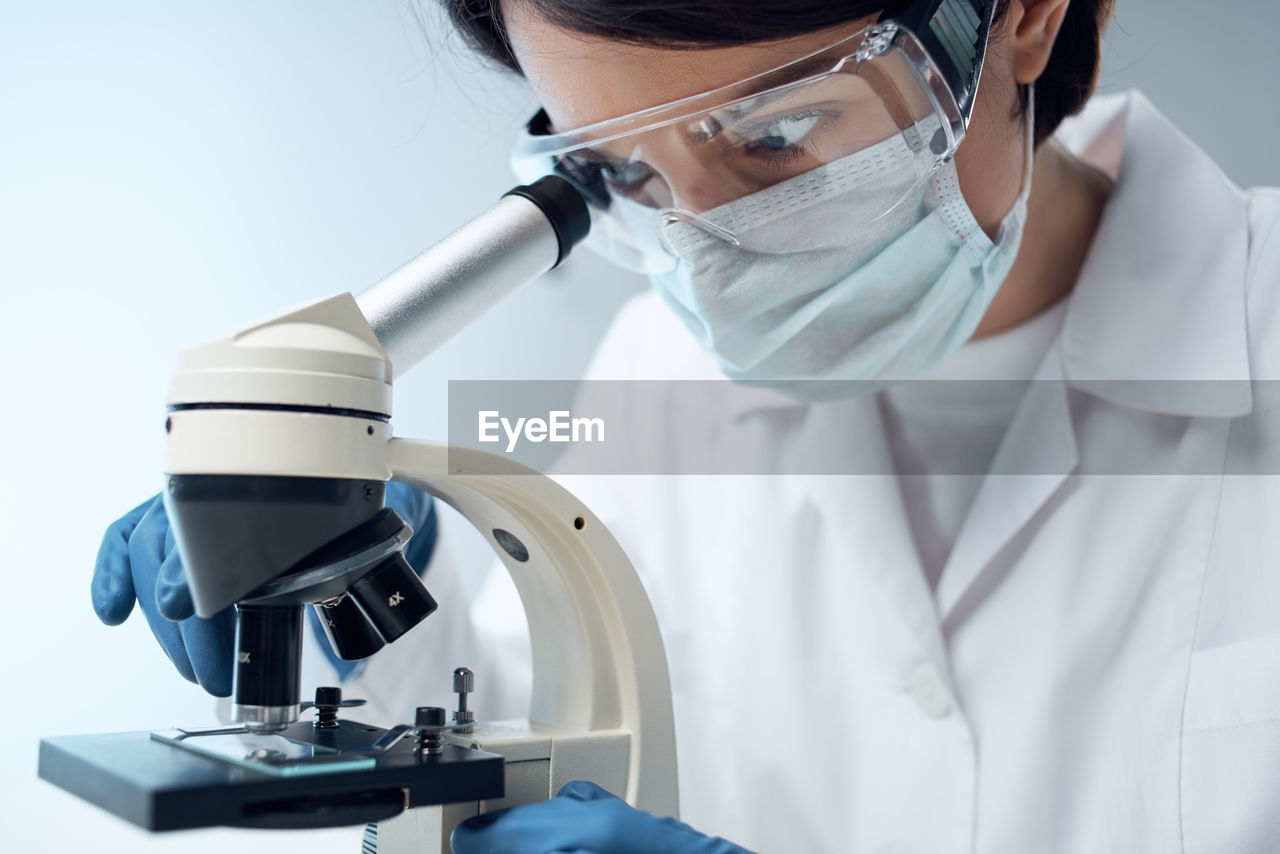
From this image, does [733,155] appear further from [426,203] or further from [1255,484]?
[426,203]

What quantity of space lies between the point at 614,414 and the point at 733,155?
0.64 meters

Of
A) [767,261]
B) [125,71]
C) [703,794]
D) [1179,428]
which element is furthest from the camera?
[125,71]

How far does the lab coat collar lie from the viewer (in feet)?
3.40

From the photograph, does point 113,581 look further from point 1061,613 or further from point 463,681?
point 1061,613

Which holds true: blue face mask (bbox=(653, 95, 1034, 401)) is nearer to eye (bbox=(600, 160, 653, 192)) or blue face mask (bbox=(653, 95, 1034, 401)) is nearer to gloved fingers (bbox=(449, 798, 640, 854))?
eye (bbox=(600, 160, 653, 192))

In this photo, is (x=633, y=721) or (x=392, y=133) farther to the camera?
(x=392, y=133)

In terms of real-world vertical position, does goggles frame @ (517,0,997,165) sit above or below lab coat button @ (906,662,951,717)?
above

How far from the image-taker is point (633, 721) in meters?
0.79

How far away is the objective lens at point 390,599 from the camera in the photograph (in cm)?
66

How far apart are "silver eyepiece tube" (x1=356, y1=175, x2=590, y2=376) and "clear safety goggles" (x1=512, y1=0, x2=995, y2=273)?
9cm

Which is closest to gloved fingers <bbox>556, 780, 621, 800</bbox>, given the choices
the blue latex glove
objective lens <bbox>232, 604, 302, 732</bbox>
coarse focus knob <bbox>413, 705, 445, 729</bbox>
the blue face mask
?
the blue latex glove

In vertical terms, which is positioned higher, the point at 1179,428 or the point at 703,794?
the point at 1179,428

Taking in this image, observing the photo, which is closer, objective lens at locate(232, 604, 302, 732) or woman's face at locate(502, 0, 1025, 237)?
objective lens at locate(232, 604, 302, 732)

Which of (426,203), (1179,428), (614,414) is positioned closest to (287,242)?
(426,203)
